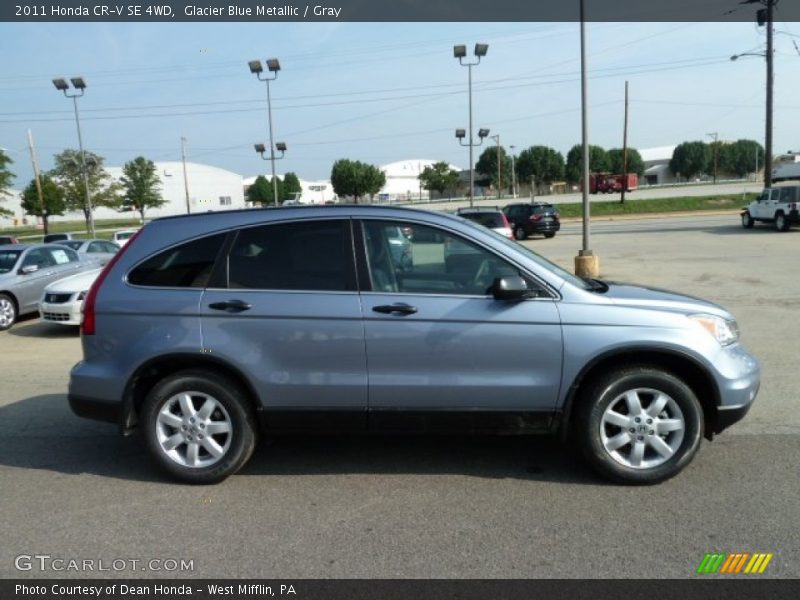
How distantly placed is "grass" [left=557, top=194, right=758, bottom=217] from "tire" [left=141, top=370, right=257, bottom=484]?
49121mm

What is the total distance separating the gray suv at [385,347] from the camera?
163 inches

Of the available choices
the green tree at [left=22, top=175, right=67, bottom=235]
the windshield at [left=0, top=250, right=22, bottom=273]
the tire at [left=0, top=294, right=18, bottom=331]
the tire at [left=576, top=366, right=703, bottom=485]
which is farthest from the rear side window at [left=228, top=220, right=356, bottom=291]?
the green tree at [left=22, top=175, right=67, bottom=235]

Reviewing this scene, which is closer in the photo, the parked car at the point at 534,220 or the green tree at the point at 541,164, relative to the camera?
the parked car at the point at 534,220

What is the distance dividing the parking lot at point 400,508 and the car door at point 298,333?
55 centimetres

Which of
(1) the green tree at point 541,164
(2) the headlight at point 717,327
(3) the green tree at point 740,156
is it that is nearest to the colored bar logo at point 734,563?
(2) the headlight at point 717,327

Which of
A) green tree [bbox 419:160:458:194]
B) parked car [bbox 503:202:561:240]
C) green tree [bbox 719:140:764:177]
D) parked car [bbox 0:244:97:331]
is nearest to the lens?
parked car [bbox 0:244:97:331]

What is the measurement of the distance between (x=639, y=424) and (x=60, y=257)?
12.7 metres

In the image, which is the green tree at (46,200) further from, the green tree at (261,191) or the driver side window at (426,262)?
the driver side window at (426,262)

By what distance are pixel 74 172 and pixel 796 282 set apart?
67.0 meters

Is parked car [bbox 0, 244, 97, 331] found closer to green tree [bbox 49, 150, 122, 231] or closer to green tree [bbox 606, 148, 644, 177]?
green tree [bbox 49, 150, 122, 231]

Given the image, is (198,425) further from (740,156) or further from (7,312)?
(740,156)

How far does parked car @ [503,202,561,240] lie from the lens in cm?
3023

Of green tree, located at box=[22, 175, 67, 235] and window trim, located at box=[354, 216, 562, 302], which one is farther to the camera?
green tree, located at box=[22, 175, 67, 235]

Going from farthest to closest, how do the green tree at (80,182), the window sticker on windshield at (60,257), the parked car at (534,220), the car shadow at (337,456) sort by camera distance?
the green tree at (80,182) < the parked car at (534,220) < the window sticker on windshield at (60,257) < the car shadow at (337,456)
